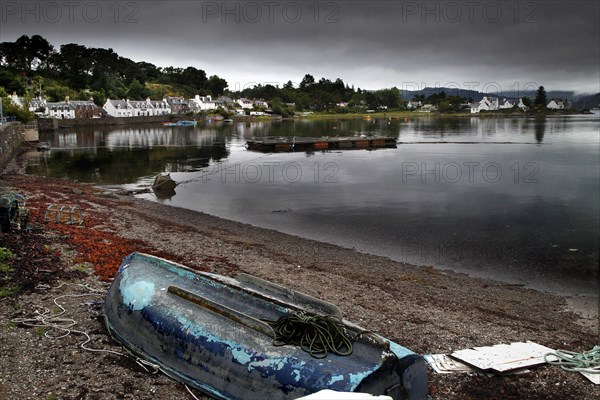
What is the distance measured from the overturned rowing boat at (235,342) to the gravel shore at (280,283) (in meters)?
0.43

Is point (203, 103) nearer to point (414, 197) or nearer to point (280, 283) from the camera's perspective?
point (414, 197)

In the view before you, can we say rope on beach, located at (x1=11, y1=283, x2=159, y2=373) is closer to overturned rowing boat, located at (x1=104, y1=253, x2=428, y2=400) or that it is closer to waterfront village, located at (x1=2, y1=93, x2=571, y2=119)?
overturned rowing boat, located at (x1=104, y1=253, x2=428, y2=400)

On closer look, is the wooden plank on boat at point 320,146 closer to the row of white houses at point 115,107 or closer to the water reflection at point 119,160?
the water reflection at point 119,160

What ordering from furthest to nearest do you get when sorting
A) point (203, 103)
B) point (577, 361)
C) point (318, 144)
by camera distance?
point (203, 103) < point (318, 144) < point (577, 361)

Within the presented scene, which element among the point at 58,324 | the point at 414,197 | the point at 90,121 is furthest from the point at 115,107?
the point at 58,324

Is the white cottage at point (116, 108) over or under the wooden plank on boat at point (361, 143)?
over

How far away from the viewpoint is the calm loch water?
61.1 ft

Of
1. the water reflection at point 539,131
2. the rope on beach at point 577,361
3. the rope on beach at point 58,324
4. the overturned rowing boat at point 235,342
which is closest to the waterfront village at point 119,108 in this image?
the water reflection at point 539,131

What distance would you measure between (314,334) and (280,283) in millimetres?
6007

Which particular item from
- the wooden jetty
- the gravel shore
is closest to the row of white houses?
the wooden jetty

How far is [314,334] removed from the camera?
22.1 ft

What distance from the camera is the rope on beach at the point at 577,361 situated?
25.8 ft

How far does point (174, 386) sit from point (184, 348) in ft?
1.74

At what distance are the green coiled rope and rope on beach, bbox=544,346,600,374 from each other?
3.84 meters
